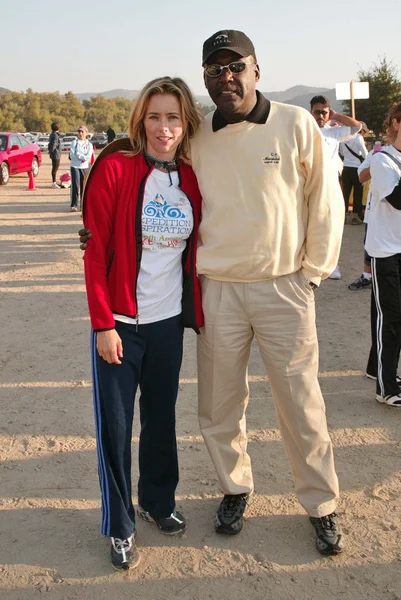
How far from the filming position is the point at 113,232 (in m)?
2.64

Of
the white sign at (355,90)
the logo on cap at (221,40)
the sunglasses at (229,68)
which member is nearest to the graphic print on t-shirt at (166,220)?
the sunglasses at (229,68)

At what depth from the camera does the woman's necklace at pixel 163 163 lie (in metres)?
2.72

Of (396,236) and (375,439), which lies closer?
(375,439)

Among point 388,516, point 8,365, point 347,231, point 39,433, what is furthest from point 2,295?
point 347,231

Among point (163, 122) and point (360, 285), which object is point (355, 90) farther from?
point (163, 122)

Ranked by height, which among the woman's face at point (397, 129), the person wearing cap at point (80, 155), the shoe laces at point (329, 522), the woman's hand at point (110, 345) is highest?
the person wearing cap at point (80, 155)

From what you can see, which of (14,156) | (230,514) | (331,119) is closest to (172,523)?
(230,514)

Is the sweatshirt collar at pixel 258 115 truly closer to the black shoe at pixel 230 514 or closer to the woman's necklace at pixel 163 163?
the woman's necklace at pixel 163 163

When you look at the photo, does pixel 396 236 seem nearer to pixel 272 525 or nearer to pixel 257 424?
pixel 257 424

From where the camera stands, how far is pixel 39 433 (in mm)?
4066

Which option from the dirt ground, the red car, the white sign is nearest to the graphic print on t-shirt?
the dirt ground

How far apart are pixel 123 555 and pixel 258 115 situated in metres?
2.07

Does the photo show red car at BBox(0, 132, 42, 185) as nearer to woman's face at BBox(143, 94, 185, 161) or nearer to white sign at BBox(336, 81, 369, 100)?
white sign at BBox(336, 81, 369, 100)

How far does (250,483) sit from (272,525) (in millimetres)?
233
